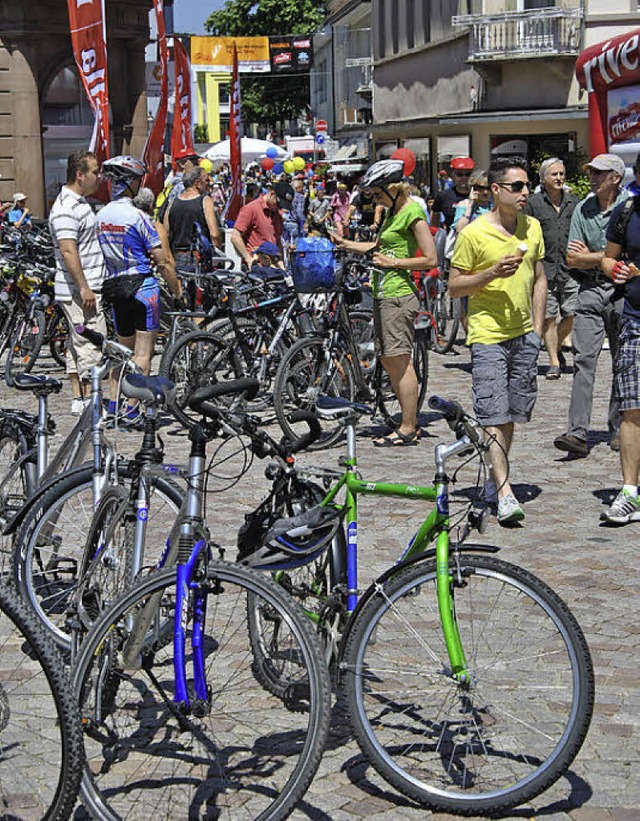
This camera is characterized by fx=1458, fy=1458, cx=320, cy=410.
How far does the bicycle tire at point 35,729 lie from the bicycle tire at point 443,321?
442 inches

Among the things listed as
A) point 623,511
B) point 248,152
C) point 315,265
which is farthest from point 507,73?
point 623,511

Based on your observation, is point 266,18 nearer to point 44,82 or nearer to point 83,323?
point 44,82

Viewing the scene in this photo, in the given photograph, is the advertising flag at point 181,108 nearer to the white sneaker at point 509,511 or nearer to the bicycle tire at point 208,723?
the white sneaker at point 509,511

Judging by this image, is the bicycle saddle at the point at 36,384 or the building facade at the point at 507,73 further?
the building facade at the point at 507,73

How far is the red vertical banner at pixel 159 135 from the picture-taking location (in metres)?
19.5

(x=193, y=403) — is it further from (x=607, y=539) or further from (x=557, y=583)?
(x=607, y=539)

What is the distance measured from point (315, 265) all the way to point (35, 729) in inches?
271

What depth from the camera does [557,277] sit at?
1342cm

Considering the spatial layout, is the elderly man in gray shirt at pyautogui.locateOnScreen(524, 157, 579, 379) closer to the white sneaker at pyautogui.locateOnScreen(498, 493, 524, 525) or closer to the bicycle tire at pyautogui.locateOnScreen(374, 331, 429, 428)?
the bicycle tire at pyautogui.locateOnScreen(374, 331, 429, 428)

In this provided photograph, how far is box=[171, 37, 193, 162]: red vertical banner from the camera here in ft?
72.9

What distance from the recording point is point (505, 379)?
809 centimetres

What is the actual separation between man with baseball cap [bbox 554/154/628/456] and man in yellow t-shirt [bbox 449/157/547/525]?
1.28m

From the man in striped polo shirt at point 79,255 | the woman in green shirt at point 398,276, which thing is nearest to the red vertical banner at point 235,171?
the man in striped polo shirt at point 79,255

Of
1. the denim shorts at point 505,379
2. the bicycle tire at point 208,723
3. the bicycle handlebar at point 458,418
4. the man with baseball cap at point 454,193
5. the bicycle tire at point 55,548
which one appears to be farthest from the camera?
the man with baseball cap at point 454,193
